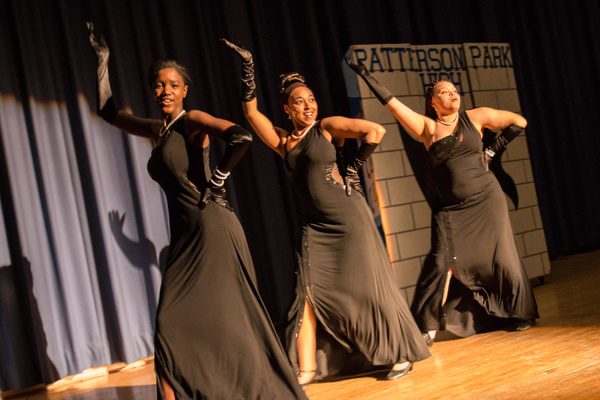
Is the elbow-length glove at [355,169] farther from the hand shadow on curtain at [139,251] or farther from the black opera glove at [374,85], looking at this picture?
the hand shadow on curtain at [139,251]

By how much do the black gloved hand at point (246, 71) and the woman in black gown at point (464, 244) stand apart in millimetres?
897

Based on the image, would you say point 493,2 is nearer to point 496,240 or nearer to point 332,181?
point 496,240

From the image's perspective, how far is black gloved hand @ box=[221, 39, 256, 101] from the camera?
2871 mm

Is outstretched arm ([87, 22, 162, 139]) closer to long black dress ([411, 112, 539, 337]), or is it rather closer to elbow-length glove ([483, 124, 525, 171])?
long black dress ([411, 112, 539, 337])

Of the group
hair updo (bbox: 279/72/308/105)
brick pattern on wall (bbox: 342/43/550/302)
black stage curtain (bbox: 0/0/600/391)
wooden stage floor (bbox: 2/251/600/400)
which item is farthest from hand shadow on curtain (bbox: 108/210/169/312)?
hair updo (bbox: 279/72/308/105)

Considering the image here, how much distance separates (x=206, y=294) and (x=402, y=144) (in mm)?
2730

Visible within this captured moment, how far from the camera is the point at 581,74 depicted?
7324mm

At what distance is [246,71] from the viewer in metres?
2.93

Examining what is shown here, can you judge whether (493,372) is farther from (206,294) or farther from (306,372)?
(206,294)

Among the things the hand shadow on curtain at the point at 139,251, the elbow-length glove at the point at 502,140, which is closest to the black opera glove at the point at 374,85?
the elbow-length glove at the point at 502,140

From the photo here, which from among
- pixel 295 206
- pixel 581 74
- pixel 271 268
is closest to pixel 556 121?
pixel 581 74

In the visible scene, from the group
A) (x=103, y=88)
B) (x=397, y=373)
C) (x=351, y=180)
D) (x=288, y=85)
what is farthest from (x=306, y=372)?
(x=103, y=88)

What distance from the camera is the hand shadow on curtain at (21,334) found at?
13.6ft

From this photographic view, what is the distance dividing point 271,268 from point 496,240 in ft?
6.63
